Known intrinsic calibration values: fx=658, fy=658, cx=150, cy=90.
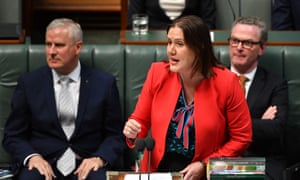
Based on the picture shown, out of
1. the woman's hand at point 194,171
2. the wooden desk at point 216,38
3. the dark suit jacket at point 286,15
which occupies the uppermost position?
the dark suit jacket at point 286,15

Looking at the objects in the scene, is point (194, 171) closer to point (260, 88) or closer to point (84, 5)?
point (260, 88)

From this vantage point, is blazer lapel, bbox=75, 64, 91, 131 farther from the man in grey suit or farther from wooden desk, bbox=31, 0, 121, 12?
wooden desk, bbox=31, 0, 121, 12

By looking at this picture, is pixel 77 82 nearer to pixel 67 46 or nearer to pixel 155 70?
pixel 67 46

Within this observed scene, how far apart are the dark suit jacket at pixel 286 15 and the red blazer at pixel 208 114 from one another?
171 cm

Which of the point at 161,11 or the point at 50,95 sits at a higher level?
the point at 161,11

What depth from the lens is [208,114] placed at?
2797 mm

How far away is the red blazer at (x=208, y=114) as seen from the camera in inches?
110

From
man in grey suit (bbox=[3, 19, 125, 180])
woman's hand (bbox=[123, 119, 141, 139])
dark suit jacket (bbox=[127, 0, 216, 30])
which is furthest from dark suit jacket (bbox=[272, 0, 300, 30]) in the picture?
woman's hand (bbox=[123, 119, 141, 139])

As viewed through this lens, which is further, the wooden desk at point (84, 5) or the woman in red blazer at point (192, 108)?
the wooden desk at point (84, 5)

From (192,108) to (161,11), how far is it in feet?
5.76

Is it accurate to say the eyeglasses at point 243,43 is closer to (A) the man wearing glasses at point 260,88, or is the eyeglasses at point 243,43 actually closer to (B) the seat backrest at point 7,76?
(A) the man wearing glasses at point 260,88

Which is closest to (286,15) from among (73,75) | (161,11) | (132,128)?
(161,11)

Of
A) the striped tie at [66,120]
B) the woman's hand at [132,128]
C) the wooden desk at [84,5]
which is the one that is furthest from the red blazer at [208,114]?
the wooden desk at [84,5]

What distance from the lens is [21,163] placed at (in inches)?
125
